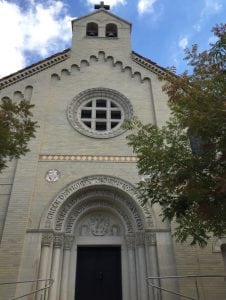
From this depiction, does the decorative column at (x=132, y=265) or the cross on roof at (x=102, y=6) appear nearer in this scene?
the decorative column at (x=132, y=265)

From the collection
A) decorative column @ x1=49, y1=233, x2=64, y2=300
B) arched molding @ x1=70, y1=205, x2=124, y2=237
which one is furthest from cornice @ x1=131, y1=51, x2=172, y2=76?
decorative column @ x1=49, y1=233, x2=64, y2=300

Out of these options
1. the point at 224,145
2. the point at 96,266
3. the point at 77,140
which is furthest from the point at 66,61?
the point at 224,145

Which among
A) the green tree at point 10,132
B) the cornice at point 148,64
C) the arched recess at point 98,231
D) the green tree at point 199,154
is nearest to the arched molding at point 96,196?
the arched recess at point 98,231

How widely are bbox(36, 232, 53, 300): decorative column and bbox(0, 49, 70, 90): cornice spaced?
7832 millimetres

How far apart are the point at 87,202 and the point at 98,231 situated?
1.20 m

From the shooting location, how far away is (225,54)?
731cm

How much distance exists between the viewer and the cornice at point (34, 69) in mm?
15437

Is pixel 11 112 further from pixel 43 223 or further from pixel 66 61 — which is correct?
pixel 66 61

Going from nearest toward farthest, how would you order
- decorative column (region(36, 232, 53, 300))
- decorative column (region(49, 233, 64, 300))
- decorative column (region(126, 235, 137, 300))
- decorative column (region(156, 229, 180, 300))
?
1. decorative column (region(36, 232, 53, 300))
2. decorative column (region(156, 229, 180, 300))
3. decorative column (region(49, 233, 64, 300))
4. decorative column (region(126, 235, 137, 300))

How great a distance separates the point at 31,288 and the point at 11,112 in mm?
5640

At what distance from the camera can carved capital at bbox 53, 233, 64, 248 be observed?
37.6 ft

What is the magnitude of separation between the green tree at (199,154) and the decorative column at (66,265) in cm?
471

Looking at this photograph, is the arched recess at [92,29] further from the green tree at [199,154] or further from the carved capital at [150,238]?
the carved capital at [150,238]

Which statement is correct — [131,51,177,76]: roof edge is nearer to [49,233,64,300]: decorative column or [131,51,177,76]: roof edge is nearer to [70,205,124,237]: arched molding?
[70,205,124,237]: arched molding
